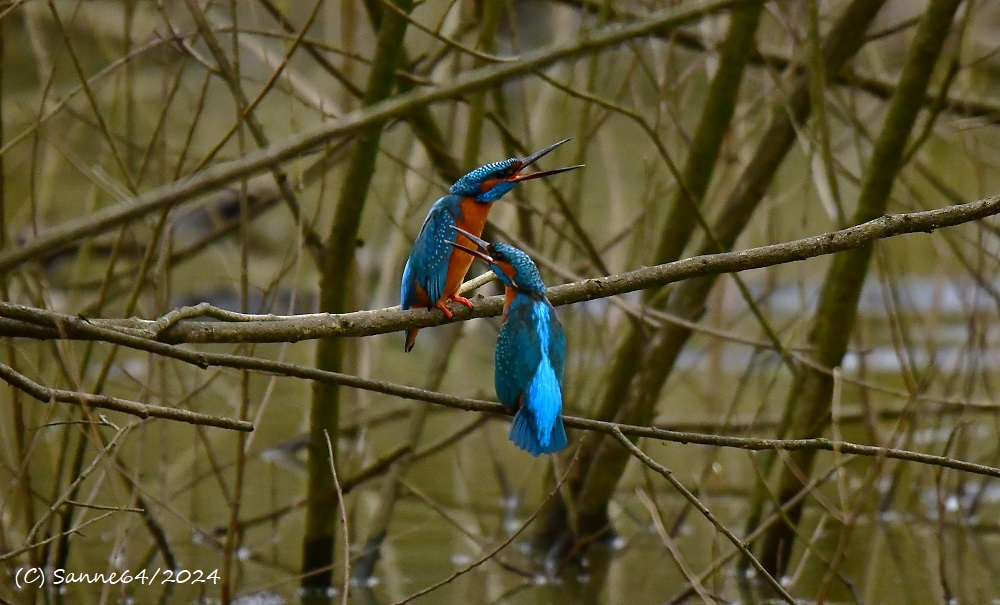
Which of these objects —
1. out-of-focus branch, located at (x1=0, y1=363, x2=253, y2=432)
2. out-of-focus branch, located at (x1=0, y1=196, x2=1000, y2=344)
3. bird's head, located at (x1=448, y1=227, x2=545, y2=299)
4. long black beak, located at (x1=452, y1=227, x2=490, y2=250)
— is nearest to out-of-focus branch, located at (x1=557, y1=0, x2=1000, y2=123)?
long black beak, located at (x1=452, y1=227, x2=490, y2=250)

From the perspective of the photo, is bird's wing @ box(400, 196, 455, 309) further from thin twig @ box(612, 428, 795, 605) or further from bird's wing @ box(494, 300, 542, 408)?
thin twig @ box(612, 428, 795, 605)

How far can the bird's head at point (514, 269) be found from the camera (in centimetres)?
264

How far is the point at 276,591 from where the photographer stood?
184 inches

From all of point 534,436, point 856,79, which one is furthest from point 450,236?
point 856,79

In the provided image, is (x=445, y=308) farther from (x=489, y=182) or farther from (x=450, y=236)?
(x=489, y=182)

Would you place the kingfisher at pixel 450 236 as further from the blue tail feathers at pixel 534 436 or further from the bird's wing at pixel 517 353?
the blue tail feathers at pixel 534 436

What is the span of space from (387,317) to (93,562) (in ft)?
9.81

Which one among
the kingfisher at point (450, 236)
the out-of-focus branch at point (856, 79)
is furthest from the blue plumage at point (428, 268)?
the out-of-focus branch at point (856, 79)

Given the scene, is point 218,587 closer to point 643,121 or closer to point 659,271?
point 643,121

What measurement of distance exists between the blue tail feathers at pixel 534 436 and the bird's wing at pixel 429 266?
358mm

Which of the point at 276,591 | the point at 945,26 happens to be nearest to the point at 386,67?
the point at 945,26

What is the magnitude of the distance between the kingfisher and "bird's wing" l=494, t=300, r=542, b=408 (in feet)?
0.37

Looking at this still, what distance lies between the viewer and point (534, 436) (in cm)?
255

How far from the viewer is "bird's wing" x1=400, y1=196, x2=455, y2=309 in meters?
2.74
